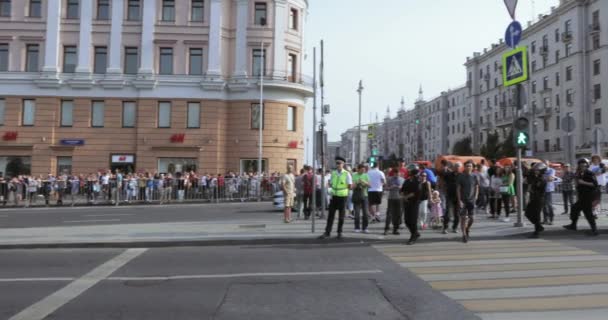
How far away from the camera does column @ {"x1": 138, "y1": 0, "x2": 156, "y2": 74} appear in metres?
33.2

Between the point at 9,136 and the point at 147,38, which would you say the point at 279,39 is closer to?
the point at 147,38

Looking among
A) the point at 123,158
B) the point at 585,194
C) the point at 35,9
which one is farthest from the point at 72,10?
the point at 585,194

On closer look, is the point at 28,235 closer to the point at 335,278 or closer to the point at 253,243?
the point at 253,243

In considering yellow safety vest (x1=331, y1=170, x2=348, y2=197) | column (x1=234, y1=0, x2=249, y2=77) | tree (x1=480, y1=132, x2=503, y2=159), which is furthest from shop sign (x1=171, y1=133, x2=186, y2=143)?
tree (x1=480, y1=132, x2=503, y2=159)

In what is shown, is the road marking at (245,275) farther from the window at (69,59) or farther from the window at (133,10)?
the window at (133,10)

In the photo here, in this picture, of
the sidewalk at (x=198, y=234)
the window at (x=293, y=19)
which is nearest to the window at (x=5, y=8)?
the window at (x=293, y=19)

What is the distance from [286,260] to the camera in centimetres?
912

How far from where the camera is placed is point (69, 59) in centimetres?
3347

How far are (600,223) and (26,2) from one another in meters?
35.8

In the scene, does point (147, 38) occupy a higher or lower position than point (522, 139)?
higher

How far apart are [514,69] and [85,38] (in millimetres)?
29238

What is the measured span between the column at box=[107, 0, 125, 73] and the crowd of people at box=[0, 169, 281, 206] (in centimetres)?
957

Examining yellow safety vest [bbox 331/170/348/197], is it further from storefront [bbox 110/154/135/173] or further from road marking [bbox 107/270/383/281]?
storefront [bbox 110/154/135/173]

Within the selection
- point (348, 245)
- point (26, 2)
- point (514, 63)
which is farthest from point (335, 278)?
point (26, 2)
